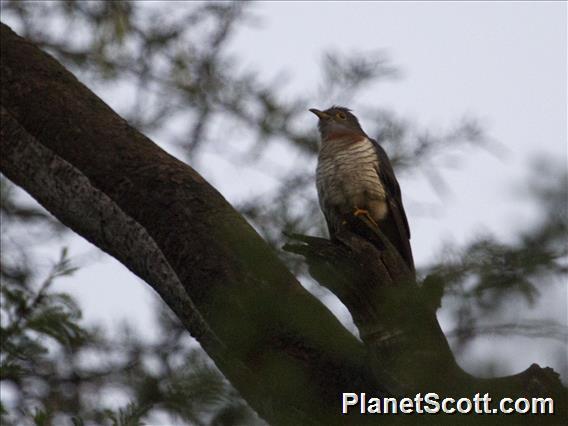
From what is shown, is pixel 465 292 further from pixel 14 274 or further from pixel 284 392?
pixel 14 274

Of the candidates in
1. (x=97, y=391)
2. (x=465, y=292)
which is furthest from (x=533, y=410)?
(x=97, y=391)

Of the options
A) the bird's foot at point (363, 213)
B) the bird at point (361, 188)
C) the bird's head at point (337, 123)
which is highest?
the bird's head at point (337, 123)

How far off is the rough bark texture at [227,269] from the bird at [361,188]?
1492mm

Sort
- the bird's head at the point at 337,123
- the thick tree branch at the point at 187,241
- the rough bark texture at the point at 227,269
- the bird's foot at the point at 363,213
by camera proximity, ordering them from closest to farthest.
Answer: the rough bark texture at the point at 227,269 → the thick tree branch at the point at 187,241 → the bird's foot at the point at 363,213 → the bird's head at the point at 337,123

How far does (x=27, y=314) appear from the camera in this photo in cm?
386

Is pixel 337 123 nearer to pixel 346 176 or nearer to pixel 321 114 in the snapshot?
pixel 321 114

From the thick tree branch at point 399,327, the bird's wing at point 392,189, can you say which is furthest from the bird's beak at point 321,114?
the thick tree branch at point 399,327

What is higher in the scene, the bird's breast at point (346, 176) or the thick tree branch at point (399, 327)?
the bird's breast at point (346, 176)

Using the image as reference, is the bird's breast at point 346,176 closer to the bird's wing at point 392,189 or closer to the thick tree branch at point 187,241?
the bird's wing at point 392,189

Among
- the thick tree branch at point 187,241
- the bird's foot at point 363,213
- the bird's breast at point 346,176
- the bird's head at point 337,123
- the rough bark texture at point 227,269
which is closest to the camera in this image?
the rough bark texture at point 227,269

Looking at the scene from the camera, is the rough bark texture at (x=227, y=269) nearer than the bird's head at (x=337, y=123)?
Yes

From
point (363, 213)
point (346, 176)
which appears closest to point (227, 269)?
point (363, 213)

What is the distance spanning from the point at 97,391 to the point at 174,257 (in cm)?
112

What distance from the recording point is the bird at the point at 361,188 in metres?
4.77
